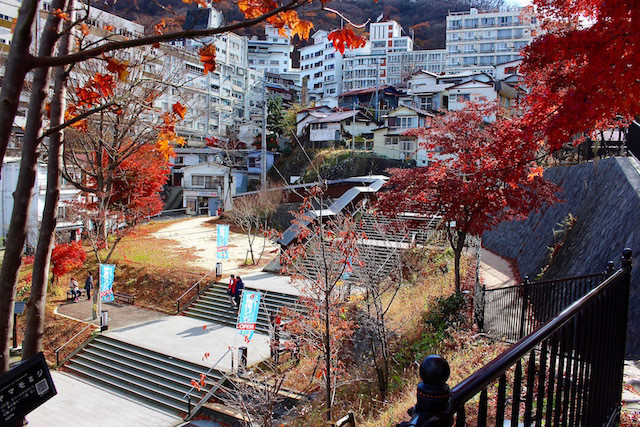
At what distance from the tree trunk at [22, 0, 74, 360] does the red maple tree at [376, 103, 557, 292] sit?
27.4 ft

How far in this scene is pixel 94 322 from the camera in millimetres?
Result: 17922

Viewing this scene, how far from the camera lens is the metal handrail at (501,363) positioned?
4.94 feet

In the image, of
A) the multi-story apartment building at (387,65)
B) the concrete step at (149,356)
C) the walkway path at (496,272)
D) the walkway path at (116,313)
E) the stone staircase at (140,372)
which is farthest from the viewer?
the multi-story apartment building at (387,65)

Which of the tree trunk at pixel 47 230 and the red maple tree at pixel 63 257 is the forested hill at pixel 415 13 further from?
the tree trunk at pixel 47 230

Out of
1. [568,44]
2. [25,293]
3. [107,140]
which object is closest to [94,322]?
[25,293]

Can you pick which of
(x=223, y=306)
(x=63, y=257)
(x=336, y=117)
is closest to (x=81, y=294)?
(x=63, y=257)

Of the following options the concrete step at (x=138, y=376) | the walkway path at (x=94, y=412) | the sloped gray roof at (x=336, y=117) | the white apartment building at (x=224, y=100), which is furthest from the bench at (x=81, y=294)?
the sloped gray roof at (x=336, y=117)

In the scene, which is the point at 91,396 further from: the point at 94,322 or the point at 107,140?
the point at 107,140

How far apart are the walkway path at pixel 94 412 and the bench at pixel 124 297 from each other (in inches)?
242

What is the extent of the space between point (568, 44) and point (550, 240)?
1007cm

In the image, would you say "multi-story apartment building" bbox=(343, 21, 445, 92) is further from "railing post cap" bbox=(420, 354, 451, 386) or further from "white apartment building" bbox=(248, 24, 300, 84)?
"railing post cap" bbox=(420, 354, 451, 386)

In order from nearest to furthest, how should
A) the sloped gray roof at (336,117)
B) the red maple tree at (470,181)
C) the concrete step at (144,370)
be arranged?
the red maple tree at (470,181) < the concrete step at (144,370) < the sloped gray roof at (336,117)

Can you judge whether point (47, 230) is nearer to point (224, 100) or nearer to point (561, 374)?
point (561, 374)

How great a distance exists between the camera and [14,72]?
3.01 meters
